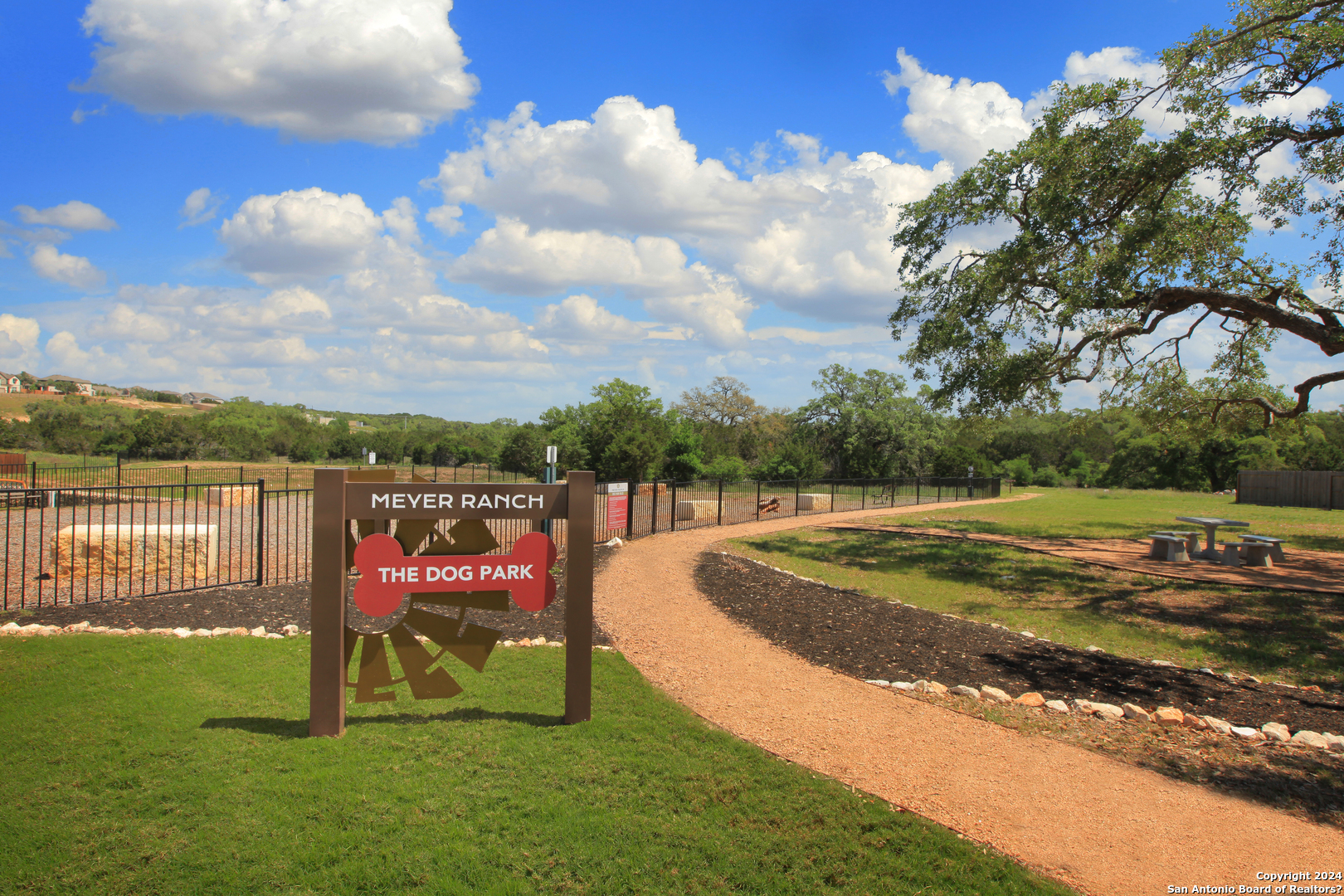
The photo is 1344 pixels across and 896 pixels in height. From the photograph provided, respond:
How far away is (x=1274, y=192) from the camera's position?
14.9 meters

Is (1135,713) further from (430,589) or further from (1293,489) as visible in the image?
(1293,489)

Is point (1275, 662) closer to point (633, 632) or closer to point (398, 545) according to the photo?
point (633, 632)

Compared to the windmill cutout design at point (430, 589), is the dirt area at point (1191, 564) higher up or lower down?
lower down

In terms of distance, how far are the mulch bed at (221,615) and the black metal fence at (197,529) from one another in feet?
1.14

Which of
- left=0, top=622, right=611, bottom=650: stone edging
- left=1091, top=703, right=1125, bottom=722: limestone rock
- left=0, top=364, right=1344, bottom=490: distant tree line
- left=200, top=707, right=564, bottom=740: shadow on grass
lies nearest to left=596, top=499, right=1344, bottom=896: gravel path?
left=1091, top=703, right=1125, bottom=722: limestone rock

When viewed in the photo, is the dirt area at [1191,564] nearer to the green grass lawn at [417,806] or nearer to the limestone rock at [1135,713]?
the limestone rock at [1135,713]

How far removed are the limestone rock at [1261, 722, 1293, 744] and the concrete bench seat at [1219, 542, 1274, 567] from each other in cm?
922

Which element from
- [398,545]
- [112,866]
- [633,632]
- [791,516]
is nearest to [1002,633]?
[633,632]

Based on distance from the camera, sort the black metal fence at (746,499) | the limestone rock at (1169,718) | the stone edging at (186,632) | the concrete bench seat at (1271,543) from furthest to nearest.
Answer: the black metal fence at (746,499) < the concrete bench seat at (1271,543) < the stone edging at (186,632) < the limestone rock at (1169,718)

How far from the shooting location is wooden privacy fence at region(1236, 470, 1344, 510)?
31.8 m

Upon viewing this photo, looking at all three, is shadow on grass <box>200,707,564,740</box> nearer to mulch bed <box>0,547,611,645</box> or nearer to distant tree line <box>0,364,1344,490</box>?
mulch bed <box>0,547,611,645</box>

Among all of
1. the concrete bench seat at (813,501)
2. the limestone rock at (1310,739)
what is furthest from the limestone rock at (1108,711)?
the concrete bench seat at (813,501)

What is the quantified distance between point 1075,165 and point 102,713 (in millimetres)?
17228

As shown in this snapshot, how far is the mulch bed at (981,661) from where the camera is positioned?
6309 millimetres
